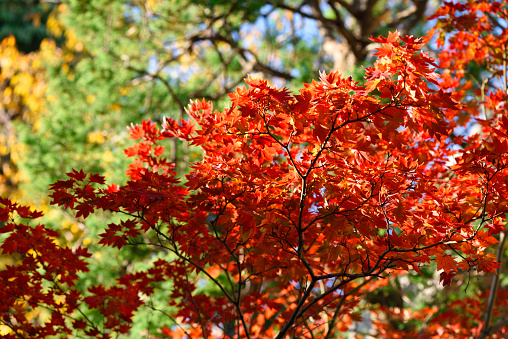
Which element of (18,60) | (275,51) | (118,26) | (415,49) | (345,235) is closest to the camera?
(415,49)

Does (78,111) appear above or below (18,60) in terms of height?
below

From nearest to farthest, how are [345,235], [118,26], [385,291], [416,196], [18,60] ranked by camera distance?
[345,235] < [416,196] < [385,291] < [118,26] < [18,60]

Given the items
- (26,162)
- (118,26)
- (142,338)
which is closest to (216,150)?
(142,338)

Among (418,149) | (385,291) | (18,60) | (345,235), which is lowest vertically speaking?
(345,235)

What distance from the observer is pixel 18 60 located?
453 inches

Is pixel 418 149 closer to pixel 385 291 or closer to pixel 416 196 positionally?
pixel 416 196

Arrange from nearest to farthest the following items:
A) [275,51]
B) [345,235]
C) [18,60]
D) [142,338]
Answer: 1. [345,235]
2. [142,338]
3. [275,51]
4. [18,60]

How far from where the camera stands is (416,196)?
6.87 feet

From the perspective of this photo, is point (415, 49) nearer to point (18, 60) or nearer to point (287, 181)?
point (287, 181)

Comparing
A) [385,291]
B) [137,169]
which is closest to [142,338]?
[137,169]

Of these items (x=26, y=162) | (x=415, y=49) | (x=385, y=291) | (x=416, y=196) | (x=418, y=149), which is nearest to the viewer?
(x=415, y=49)

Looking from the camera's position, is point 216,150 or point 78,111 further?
point 78,111

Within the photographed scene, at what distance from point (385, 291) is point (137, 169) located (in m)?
4.45

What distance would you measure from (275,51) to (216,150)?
7326 millimetres
